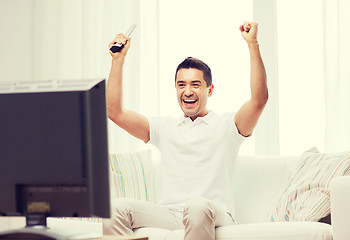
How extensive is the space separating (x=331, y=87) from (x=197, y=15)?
3.70 feet

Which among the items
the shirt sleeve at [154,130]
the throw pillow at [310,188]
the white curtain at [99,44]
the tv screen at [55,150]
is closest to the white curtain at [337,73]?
the throw pillow at [310,188]

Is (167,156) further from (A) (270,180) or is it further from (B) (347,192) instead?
(B) (347,192)

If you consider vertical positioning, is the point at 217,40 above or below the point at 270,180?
above

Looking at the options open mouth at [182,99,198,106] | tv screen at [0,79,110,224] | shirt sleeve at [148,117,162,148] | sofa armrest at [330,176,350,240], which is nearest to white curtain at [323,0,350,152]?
open mouth at [182,99,198,106]

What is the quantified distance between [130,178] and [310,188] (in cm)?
106

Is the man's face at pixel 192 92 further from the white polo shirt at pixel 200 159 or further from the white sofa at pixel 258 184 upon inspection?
the white sofa at pixel 258 184

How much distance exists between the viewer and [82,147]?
1243 millimetres

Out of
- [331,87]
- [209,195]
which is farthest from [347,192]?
[331,87]

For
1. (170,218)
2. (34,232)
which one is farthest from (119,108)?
(34,232)

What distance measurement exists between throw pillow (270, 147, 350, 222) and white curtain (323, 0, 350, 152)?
709 millimetres

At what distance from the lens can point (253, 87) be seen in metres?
2.52

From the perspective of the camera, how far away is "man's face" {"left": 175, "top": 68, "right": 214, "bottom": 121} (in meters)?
2.78

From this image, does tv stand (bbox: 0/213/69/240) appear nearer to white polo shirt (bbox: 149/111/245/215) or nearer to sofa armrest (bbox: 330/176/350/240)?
sofa armrest (bbox: 330/176/350/240)

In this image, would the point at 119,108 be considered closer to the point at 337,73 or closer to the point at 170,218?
the point at 170,218
